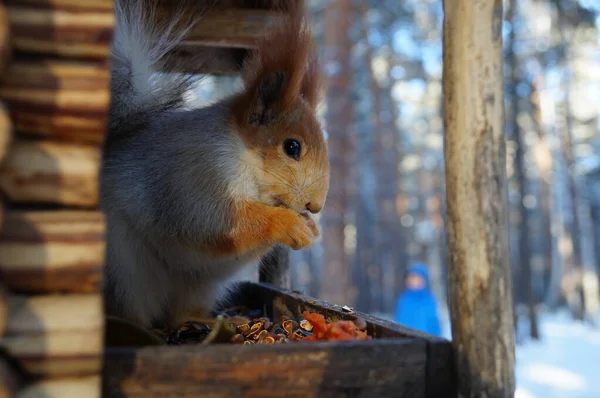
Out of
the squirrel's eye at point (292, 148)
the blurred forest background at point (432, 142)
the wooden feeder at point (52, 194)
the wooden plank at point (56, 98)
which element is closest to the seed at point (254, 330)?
the squirrel's eye at point (292, 148)

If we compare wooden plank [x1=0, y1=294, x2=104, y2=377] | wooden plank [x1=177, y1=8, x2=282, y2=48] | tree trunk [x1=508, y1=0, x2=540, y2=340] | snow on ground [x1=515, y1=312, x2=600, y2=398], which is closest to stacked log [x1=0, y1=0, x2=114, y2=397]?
wooden plank [x1=0, y1=294, x2=104, y2=377]

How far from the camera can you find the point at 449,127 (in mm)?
1243

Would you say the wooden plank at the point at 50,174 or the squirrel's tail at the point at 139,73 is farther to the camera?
the squirrel's tail at the point at 139,73

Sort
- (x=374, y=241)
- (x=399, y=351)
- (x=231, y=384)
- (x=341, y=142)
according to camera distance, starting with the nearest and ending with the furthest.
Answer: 1. (x=231, y=384)
2. (x=399, y=351)
3. (x=341, y=142)
4. (x=374, y=241)

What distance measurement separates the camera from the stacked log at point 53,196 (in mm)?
815

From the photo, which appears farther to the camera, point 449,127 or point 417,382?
point 449,127

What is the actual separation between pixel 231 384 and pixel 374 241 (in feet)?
48.6

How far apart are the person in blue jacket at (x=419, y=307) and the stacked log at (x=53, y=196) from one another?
4321 mm

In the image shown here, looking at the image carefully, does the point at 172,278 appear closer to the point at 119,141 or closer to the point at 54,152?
the point at 119,141

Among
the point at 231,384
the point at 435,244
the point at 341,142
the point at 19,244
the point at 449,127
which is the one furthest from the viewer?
the point at 435,244

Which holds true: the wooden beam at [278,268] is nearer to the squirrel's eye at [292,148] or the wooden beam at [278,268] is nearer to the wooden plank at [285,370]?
the squirrel's eye at [292,148]

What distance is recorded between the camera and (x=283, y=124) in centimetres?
172

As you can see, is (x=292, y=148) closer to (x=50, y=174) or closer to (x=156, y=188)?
(x=156, y=188)

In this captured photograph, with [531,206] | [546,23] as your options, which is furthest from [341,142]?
[531,206]
